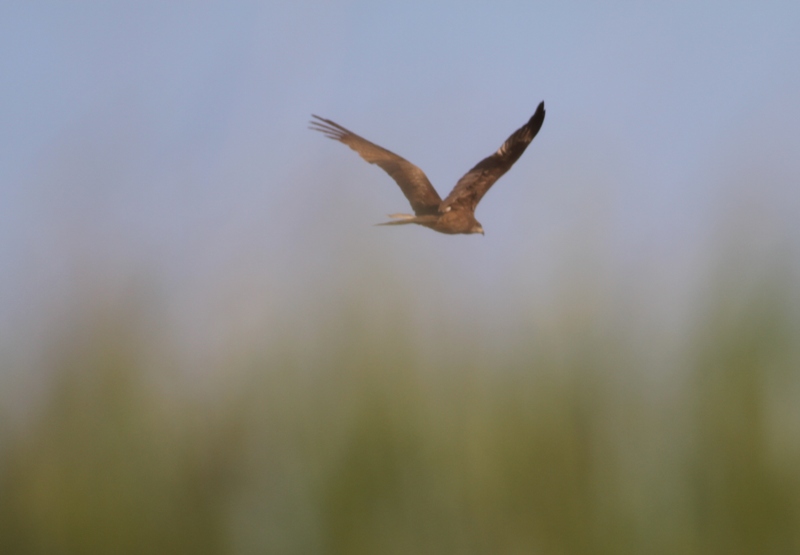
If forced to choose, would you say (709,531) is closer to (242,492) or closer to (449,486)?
(449,486)

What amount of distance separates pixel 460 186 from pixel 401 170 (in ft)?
3.88

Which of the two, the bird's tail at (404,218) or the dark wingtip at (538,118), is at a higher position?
the dark wingtip at (538,118)

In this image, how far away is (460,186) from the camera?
34.0 ft

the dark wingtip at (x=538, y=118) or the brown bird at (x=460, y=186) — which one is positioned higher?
the dark wingtip at (x=538, y=118)

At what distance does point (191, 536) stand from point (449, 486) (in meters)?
7.44

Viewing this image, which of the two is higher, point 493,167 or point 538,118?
point 538,118

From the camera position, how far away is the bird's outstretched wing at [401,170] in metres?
10.8

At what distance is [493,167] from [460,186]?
49 cm

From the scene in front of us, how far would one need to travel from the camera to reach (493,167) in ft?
34.3

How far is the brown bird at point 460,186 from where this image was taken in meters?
9.98

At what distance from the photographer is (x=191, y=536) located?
79.3 feet

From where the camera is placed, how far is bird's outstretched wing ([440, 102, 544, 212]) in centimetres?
1030

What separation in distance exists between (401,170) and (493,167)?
1.38 m

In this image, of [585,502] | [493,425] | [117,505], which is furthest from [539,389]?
[117,505]
